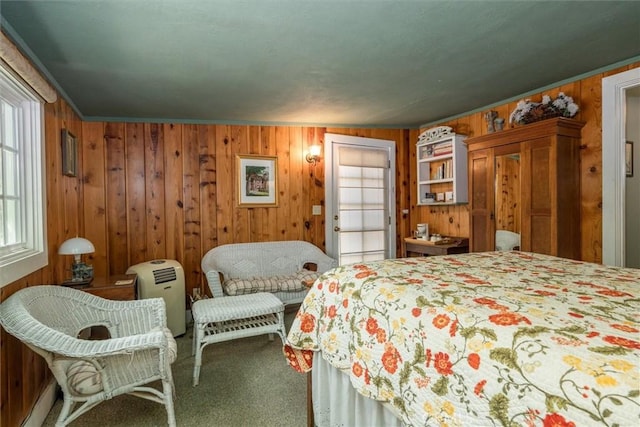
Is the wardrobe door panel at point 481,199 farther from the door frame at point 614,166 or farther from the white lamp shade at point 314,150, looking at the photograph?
the white lamp shade at point 314,150

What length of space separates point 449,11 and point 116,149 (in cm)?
335

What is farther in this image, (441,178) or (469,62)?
(441,178)

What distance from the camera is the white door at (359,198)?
416cm

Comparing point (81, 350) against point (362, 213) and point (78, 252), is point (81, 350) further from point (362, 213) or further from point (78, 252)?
point (362, 213)

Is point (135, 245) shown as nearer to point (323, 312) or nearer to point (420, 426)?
point (323, 312)

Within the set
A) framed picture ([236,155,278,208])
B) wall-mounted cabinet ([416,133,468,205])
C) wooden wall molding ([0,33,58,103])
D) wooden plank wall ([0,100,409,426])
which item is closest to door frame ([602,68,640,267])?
wall-mounted cabinet ([416,133,468,205])

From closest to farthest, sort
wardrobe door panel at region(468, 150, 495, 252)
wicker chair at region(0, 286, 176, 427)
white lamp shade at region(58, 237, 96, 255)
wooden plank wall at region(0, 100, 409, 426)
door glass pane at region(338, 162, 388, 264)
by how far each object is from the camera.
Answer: wicker chair at region(0, 286, 176, 427)
white lamp shade at region(58, 237, 96, 255)
wardrobe door panel at region(468, 150, 495, 252)
wooden plank wall at region(0, 100, 409, 426)
door glass pane at region(338, 162, 388, 264)

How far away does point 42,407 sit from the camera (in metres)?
1.92

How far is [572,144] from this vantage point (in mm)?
2719

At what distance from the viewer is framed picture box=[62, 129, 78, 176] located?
2.64m

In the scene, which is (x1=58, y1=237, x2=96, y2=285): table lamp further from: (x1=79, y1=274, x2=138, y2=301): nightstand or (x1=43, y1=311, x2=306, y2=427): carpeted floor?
(x1=43, y1=311, x2=306, y2=427): carpeted floor

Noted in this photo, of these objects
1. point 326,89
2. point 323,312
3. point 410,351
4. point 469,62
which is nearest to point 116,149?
point 326,89

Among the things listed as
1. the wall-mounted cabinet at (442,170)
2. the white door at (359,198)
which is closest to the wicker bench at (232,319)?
the white door at (359,198)

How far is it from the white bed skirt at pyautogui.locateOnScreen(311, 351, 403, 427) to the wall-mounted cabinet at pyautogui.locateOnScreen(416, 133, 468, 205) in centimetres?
278
